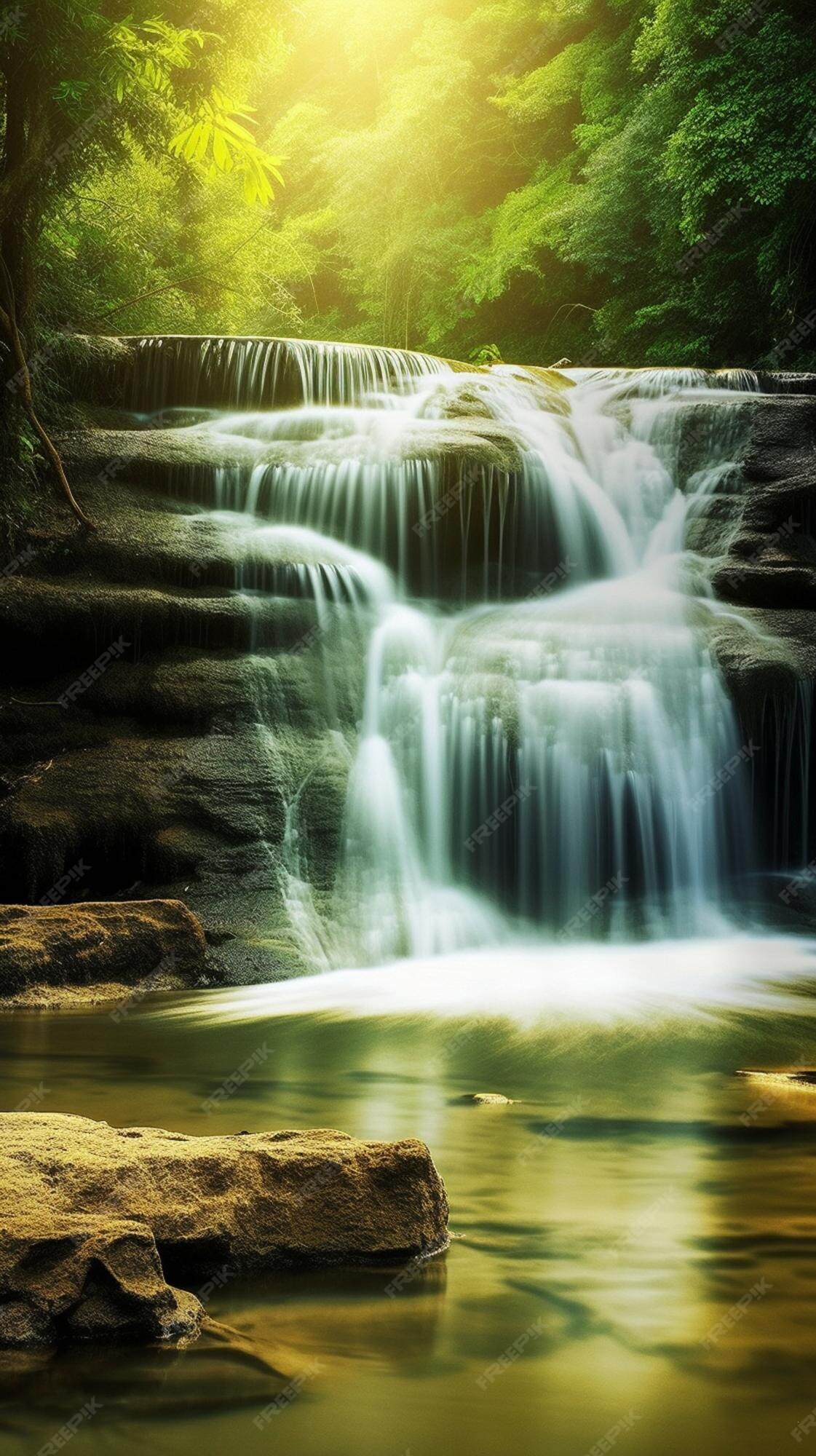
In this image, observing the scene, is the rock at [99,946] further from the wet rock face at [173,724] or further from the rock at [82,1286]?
the rock at [82,1286]

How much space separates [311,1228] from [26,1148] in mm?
676

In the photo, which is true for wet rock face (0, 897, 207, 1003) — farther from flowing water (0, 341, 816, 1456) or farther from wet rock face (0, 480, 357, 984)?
flowing water (0, 341, 816, 1456)

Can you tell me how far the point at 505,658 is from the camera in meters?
11.1

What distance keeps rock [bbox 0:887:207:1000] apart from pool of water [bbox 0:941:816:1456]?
702mm

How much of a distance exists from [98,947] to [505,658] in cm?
451

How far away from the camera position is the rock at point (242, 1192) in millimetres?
2930

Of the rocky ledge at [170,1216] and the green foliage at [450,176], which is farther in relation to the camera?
the green foliage at [450,176]

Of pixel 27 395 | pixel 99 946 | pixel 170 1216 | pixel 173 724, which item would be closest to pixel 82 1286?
pixel 170 1216

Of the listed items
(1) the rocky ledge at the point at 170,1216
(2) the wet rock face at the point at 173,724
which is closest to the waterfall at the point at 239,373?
(2) the wet rock face at the point at 173,724

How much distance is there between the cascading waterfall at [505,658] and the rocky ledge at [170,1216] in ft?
18.7

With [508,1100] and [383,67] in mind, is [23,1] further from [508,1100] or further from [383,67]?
[383,67]

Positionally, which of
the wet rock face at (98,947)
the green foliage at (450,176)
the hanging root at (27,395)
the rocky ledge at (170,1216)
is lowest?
the wet rock face at (98,947)

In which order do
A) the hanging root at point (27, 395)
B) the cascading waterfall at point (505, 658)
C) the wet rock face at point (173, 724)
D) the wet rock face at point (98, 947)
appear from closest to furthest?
the wet rock face at point (98, 947)
the wet rock face at point (173, 724)
the cascading waterfall at point (505, 658)
the hanging root at point (27, 395)

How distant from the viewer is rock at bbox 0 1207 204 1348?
8.37 feet
